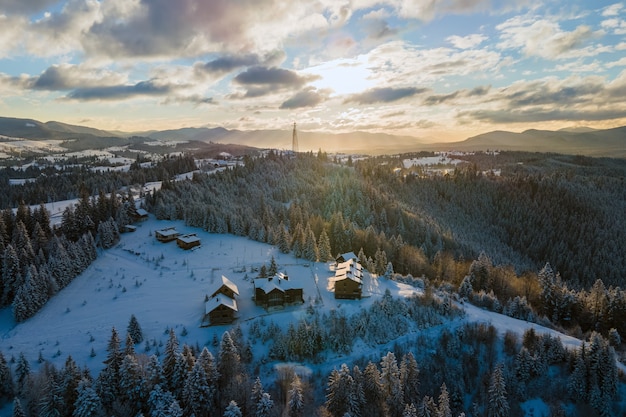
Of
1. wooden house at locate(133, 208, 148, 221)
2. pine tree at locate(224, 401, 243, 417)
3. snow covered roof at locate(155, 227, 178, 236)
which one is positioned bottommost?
pine tree at locate(224, 401, 243, 417)

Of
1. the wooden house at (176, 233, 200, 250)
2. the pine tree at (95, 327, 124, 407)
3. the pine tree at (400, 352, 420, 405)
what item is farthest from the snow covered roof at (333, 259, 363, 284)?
the wooden house at (176, 233, 200, 250)

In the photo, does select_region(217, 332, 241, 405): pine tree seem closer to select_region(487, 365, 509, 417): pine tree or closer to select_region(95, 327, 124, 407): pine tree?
select_region(95, 327, 124, 407): pine tree

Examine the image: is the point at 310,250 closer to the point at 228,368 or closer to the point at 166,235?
the point at 166,235

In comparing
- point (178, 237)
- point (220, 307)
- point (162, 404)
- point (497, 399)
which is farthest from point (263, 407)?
point (178, 237)

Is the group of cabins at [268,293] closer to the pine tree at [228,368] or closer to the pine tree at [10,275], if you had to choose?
the pine tree at [228,368]

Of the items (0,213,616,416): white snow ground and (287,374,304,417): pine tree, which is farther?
(0,213,616,416): white snow ground

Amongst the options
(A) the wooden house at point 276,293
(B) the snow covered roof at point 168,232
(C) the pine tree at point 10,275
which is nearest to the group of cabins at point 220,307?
(A) the wooden house at point 276,293
